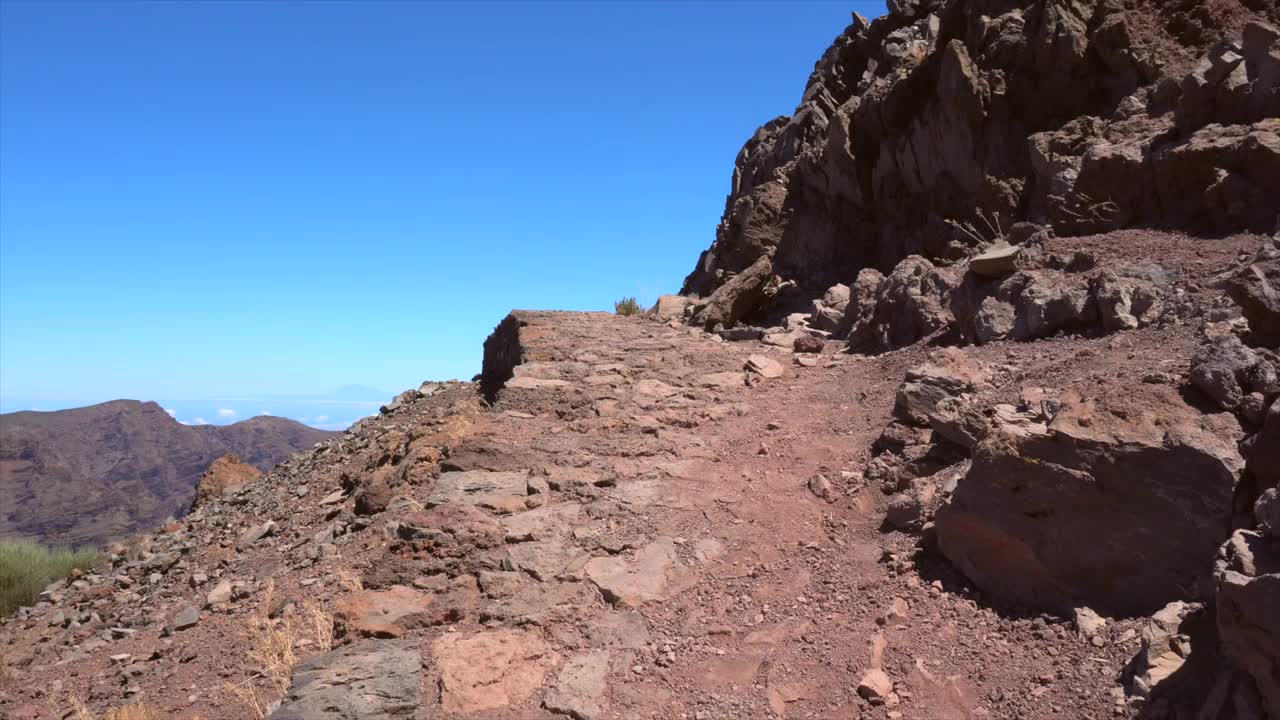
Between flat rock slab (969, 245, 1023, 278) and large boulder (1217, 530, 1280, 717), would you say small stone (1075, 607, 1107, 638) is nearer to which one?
large boulder (1217, 530, 1280, 717)

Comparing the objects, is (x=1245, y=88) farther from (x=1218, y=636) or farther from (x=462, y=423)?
(x=462, y=423)

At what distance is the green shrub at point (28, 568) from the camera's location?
26.8ft

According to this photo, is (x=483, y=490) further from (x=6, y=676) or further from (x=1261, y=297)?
(x=1261, y=297)

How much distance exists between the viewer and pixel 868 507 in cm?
514

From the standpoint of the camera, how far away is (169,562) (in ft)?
24.3

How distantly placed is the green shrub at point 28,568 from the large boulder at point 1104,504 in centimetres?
874

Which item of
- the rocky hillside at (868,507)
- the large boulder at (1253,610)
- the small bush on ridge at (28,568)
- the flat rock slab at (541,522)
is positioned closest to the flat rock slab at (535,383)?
the rocky hillside at (868,507)

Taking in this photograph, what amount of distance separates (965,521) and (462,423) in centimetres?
399

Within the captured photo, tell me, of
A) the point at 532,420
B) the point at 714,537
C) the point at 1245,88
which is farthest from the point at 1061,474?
the point at 1245,88

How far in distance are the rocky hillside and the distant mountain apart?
22.5 meters

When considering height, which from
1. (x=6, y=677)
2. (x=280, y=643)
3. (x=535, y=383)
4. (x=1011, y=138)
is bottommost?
(x=6, y=677)

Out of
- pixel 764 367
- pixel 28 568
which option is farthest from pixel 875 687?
pixel 28 568

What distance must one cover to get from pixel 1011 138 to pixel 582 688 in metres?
9.31

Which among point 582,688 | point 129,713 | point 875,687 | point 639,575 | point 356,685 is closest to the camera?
point 875,687
